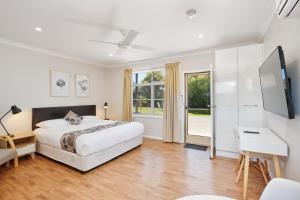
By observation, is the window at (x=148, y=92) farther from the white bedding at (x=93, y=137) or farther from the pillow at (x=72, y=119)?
the pillow at (x=72, y=119)

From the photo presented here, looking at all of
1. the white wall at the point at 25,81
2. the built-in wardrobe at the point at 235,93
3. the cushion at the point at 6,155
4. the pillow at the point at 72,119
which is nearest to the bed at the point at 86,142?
the white wall at the point at 25,81

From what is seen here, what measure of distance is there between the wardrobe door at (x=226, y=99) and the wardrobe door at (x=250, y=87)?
4.3 inches

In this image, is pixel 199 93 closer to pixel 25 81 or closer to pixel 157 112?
pixel 157 112

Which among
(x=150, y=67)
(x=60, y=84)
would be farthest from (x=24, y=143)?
(x=150, y=67)

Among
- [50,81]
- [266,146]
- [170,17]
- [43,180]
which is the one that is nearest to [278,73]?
[266,146]

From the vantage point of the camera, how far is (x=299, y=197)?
105 centimetres

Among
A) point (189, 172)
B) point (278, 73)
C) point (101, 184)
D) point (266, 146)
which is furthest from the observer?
point (189, 172)

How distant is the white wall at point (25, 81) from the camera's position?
3.34 meters

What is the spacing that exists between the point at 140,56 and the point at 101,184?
11.6 ft

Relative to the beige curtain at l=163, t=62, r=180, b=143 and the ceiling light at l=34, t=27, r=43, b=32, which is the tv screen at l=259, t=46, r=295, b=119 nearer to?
the beige curtain at l=163, t=62, r=180, b=143

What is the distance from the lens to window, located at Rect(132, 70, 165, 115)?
5059mm

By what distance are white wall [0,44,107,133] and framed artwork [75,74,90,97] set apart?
16cm

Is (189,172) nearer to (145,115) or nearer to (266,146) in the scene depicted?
(266,146)

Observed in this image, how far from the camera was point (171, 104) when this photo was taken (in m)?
4.59
